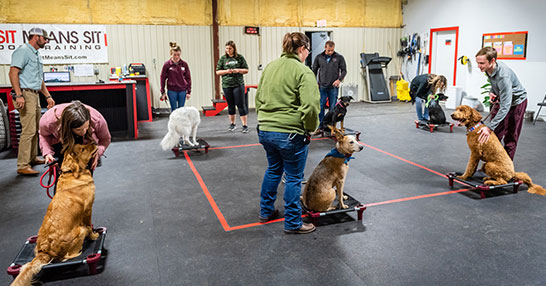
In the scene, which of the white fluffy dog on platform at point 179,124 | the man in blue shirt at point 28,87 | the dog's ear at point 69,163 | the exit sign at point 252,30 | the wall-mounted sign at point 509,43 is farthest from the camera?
the exit sign at point 252,30

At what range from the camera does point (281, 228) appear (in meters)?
3.38

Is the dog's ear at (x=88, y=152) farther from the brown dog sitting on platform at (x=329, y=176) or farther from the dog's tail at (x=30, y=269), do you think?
the brown dog sitting on platform at (x=329, y=176)

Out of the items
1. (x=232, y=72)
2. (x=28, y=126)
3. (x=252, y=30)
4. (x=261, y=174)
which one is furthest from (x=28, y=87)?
(x=252, y=30)

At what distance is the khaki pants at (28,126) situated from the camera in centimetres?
482

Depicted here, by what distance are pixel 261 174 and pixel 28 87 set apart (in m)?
2.90

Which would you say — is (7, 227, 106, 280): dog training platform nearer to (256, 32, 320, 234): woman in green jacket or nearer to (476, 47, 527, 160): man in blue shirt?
(256, 32, 320, 234): woman in green jacket

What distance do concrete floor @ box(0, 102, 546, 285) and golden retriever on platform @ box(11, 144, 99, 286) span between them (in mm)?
222

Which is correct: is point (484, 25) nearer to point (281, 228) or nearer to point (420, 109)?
point (420, 109)

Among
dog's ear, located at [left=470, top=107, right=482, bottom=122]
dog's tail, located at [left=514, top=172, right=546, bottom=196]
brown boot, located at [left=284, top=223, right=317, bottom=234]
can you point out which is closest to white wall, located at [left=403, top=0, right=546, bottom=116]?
dog's tail, located at [left=514, top=172, right=546, bottom=196]

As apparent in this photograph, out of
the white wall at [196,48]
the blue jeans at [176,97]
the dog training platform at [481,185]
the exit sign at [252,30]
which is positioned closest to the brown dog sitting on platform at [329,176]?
the dog training platform at [481,185]

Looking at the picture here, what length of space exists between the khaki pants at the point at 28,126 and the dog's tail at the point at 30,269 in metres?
2.93

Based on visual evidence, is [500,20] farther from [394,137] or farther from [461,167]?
[461,167]

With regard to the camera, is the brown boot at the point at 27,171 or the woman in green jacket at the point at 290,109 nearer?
the woman in green jacket at the point at 290,109

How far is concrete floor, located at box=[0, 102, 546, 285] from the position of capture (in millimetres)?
2691
